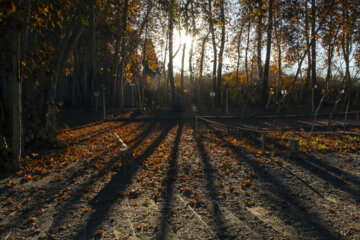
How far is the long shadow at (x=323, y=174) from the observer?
4.72m

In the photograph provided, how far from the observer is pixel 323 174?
18.8 ft

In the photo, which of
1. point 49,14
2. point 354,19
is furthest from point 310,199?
point 354,19

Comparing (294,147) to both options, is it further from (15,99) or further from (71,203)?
(15,99)

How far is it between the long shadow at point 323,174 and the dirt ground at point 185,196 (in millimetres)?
20

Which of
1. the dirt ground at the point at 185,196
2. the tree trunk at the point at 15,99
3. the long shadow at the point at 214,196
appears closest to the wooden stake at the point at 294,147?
the dirt ground at the point at 185,196

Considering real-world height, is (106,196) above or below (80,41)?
below

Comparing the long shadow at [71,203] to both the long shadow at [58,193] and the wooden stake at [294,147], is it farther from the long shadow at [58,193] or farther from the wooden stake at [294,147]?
the wooden stake at [294,147]

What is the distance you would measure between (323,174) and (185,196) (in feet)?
10.4

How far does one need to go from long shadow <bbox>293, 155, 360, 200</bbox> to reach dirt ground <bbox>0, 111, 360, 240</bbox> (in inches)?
0.8

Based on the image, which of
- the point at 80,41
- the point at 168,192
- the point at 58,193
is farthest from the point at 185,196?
the point at 80,41

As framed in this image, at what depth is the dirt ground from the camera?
343cm

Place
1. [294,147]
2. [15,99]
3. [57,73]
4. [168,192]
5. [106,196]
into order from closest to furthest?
1. [106,196]
2. [168,192]
3. [15,99]
4. [294,147]
5. [57,73]

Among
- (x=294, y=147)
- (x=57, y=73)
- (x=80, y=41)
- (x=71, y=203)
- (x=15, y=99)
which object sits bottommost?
(x=71, y=203)

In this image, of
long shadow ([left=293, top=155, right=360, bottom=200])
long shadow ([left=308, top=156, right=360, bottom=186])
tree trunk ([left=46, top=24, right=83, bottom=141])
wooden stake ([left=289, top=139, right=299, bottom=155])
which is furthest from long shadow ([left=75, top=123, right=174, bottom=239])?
long shadow ([left=308, top=156, right=360, bottom=186])
